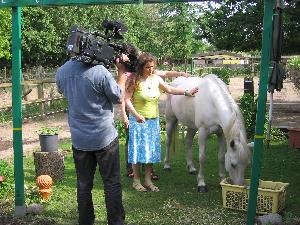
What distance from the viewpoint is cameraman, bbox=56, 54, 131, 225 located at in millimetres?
3762

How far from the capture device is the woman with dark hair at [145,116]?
5.52 m

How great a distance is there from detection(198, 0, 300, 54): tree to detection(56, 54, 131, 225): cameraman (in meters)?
8.38

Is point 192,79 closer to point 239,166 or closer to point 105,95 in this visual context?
point 239,166

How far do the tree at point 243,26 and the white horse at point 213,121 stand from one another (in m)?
5.51

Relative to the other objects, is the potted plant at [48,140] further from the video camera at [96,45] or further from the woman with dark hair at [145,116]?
the video camera at [96,45]

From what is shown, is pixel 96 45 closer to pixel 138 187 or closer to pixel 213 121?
pixel 213 121

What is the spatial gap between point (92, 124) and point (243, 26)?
30.9 ft

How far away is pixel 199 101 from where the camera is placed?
19.7 ft

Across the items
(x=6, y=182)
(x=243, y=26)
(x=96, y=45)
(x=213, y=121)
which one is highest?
(x=243, y=26)

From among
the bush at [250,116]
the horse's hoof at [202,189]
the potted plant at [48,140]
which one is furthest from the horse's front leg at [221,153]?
the bush at [250,116]

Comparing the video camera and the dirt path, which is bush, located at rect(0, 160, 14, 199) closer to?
the video camera

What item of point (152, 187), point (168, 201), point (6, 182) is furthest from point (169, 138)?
point (6, 182)

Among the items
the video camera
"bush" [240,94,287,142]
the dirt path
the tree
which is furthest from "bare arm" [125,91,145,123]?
the tree

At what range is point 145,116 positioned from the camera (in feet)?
18.5
